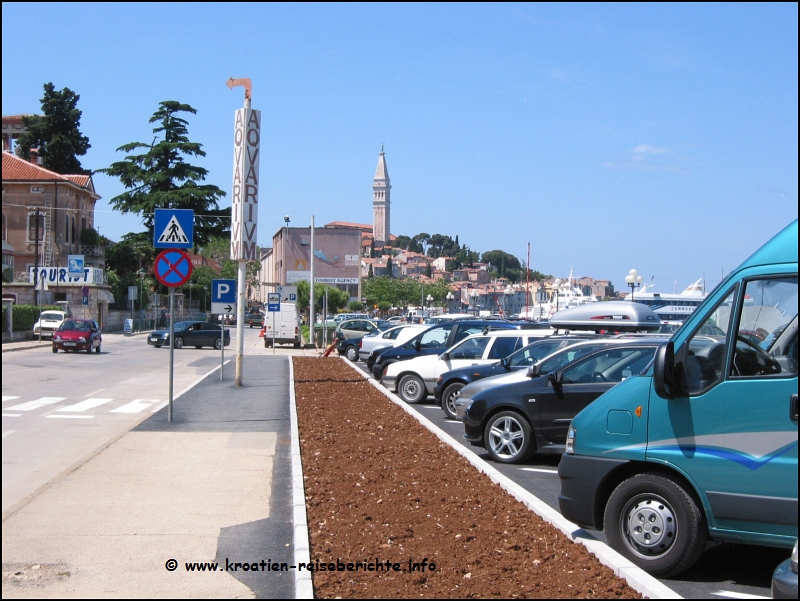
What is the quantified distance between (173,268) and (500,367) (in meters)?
6.00

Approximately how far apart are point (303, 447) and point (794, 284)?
7342 millimetres

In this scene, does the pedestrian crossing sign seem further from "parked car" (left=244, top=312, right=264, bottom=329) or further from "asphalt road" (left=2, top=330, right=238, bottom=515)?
"parked car" (left=244, top=312, right=264, bottom=329)

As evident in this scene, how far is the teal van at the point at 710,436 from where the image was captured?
576 cm

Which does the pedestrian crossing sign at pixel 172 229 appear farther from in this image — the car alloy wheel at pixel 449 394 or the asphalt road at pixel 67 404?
the car alloy wheel at pixel 449 394

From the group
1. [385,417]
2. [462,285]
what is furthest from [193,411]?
[462,285]

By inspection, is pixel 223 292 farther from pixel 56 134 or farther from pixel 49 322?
pixel 56 134

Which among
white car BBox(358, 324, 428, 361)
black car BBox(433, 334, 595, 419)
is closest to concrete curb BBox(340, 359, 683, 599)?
black car BBox(433, 334, 595, 419)

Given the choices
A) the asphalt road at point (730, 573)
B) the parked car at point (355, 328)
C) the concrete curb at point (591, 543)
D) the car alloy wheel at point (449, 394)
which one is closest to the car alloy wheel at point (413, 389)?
the car alloy wheel at point (449, 394)

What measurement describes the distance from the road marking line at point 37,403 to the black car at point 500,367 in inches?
326

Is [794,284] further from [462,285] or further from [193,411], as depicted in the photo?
[462,285]

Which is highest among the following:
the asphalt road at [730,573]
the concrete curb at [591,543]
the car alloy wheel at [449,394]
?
the car alloy wheel at [449,394]

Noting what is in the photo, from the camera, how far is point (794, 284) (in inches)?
226

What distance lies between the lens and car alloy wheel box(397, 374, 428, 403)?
18703 mm

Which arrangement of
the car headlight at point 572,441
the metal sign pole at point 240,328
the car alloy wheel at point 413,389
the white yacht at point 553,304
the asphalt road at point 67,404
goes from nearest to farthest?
the car headlight at point 572,441 < the asphalt road at point 67,404 < the car alloy wheel at point 413,389 < the metal sign pole at point 240,328 < the white yacht at point 553,304
